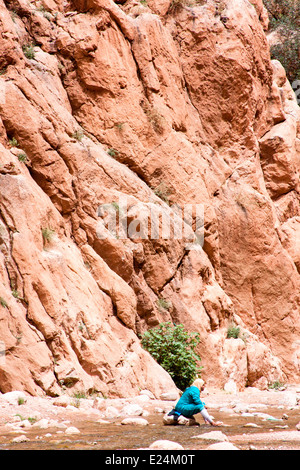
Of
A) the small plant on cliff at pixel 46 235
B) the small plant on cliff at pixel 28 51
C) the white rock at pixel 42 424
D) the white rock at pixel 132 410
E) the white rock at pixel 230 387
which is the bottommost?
the white rock at pixel 230 387

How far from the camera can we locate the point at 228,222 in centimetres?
1694

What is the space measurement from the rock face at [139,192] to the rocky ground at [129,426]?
0.72 metres

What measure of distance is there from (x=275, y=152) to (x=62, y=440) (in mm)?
14852

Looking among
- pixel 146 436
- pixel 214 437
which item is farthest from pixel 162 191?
pixel 214 437

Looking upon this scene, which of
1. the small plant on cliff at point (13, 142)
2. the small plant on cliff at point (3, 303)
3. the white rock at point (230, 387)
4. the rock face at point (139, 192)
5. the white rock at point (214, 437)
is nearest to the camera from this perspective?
the white rock at point (214, 437)

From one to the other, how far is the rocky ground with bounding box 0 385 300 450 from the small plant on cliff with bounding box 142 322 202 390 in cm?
146

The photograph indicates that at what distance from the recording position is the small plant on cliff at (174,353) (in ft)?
39.8

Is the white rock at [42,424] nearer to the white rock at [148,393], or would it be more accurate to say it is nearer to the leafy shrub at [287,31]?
the white rock at [148,393]

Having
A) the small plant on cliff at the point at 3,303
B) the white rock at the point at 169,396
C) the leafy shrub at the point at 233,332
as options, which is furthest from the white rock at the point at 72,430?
the leafy shrub at the point at 233,332

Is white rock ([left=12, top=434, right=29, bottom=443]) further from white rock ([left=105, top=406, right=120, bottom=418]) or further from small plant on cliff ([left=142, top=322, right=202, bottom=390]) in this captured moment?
small plant on cliff ([left=142, top=322, right=202, bottom=390])

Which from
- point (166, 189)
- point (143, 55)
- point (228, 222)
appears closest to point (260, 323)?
point (228, 222)

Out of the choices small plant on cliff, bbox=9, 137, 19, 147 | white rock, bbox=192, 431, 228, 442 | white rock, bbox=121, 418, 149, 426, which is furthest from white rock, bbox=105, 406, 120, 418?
small plant on cliff, bbox=9, 137, 19, 147

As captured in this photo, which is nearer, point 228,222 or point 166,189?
point 166,189

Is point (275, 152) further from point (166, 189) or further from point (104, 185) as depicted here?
point (104, 185)
